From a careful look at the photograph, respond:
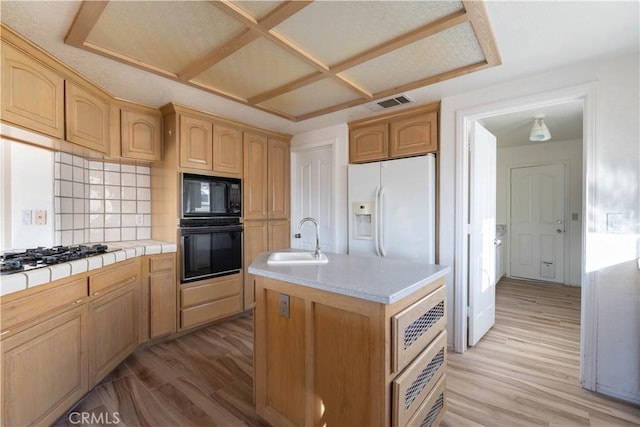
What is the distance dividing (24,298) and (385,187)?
2.66 metres

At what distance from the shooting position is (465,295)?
2512 mm

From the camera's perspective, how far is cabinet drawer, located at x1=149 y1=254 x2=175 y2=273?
8.33 ft

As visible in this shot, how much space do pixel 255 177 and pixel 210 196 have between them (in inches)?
25.8

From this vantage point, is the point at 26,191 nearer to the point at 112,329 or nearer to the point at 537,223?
the point at 112,329

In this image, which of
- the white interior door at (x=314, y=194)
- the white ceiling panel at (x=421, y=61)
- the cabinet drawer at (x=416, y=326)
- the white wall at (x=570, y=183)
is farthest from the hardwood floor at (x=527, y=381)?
the white ceiling panel at (x=421, y=61)

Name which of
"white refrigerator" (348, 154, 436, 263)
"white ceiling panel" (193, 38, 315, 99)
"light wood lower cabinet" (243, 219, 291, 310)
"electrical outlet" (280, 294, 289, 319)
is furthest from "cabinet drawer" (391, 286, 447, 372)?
"light wood lower cabinet" (243, 219, 291, 310)

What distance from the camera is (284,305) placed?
1.52 m

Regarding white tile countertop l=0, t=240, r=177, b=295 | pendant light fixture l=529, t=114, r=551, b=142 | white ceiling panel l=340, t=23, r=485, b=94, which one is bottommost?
white tile countertop l=0, t=240, r=177, b=295

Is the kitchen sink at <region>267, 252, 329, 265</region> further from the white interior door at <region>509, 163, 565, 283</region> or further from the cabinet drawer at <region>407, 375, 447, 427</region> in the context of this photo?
the white interior door at <region>509, 163, 565, 283</region>

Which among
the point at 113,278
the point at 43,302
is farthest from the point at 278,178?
the point at 43,302

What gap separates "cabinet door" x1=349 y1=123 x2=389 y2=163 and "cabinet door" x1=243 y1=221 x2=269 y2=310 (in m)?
1.40

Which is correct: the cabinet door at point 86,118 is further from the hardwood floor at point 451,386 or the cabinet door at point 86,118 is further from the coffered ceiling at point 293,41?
the hardwood floor at point 451,386

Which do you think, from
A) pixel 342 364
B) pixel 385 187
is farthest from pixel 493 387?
pixel 385 187

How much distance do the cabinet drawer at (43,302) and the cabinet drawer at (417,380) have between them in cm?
184
